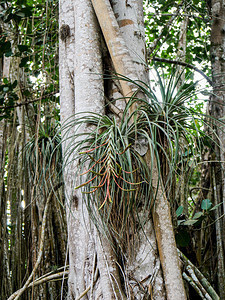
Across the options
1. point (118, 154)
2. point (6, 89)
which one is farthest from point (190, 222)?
point (6, 89)

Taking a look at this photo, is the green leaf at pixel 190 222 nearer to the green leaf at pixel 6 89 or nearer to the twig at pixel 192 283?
the twig at pixel 192 283

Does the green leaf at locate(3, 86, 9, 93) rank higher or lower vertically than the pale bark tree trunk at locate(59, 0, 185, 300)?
higher

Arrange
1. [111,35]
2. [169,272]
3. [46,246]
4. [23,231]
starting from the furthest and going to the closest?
1. [23,231]
2. [46,246]
3. [111,35]
4. [169,272]

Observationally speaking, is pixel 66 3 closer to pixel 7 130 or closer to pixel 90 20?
pixel 90 20

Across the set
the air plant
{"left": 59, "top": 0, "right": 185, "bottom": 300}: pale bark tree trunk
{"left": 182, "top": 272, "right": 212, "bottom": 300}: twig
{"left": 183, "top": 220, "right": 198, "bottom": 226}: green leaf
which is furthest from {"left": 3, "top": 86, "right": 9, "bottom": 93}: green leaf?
{"left": 182, "top": 272, "right": 212, "bottom": 300}: twig

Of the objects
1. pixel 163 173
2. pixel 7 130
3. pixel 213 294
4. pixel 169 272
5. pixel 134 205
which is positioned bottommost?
pixel 213 294

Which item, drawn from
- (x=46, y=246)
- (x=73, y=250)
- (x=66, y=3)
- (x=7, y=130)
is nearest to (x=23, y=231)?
(x=46, y=246)

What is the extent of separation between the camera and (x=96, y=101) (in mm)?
1520

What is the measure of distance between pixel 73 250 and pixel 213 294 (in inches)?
36.9

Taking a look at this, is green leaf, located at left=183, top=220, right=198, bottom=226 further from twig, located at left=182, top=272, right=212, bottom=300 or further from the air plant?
the air plant

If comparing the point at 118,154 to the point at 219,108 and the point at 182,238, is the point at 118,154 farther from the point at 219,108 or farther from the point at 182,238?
the point at 219,108

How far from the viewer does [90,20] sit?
66.6 inches

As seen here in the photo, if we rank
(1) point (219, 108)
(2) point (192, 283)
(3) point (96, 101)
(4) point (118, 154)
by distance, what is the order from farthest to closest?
1. (1) point (219, 108)
2. (2) point (192, 283)
3. (3) point (96, 101)
4. (4) point (118, 154)

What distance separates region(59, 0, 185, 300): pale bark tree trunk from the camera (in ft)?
4.27
